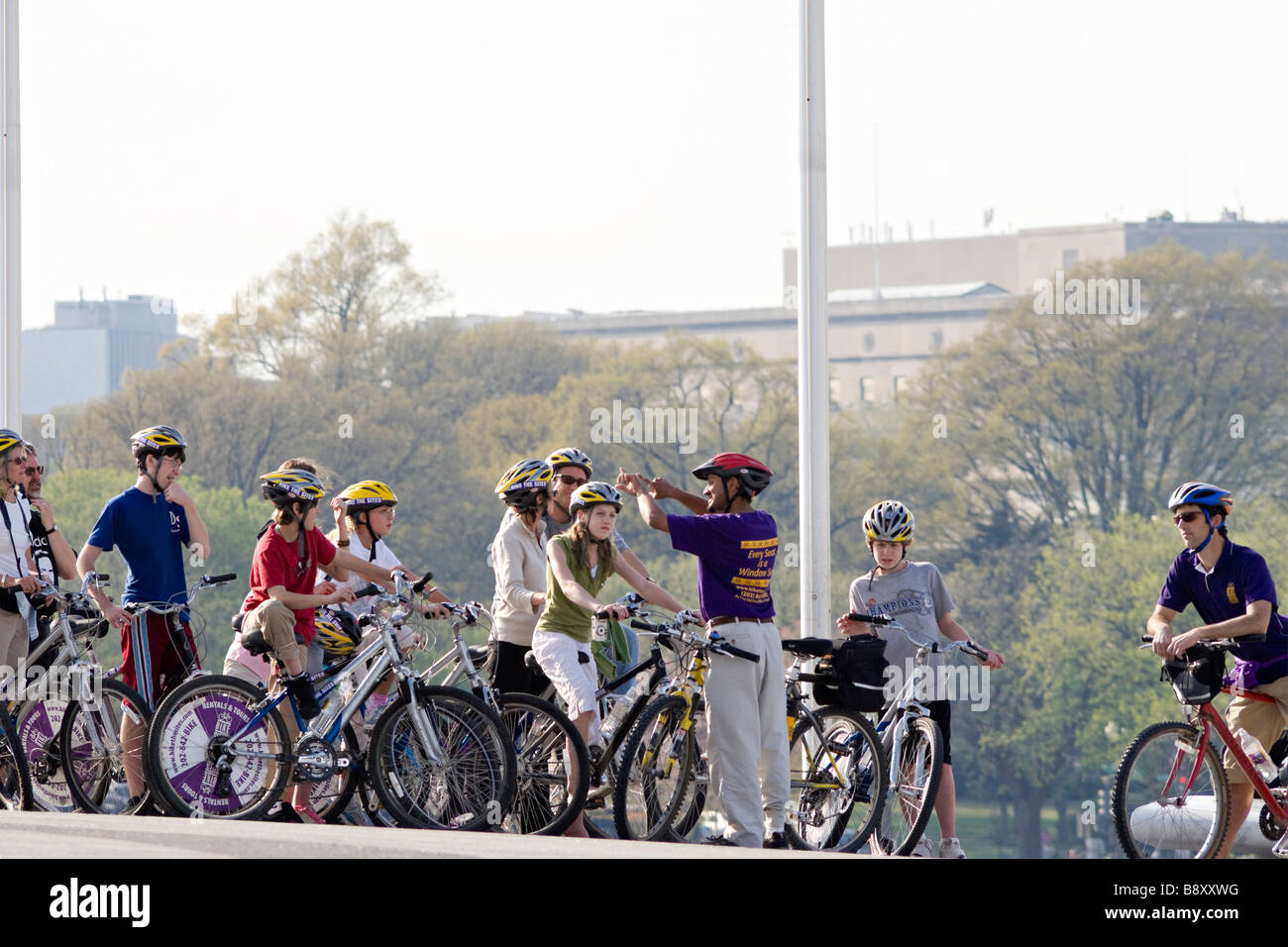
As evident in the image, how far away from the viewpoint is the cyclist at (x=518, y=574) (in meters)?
8.14

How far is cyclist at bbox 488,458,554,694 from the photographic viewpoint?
8141 mm

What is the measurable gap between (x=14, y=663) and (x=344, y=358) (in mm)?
63904

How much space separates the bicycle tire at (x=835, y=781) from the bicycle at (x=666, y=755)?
1.61 ft

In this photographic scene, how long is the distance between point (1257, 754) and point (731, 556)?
2.23 meters

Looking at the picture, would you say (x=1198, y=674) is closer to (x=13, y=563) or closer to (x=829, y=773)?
(x=829, y=773)

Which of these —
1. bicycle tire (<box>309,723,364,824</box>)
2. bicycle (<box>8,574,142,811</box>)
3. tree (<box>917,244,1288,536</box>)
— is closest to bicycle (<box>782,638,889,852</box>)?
bicycle tire (<box>309,723,364,824</box>)

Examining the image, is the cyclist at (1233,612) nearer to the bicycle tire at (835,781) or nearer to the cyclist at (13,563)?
the bicycle tire at (835,781)

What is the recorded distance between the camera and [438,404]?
71688 mm

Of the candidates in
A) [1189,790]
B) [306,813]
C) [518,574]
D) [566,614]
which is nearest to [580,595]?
[566,614]

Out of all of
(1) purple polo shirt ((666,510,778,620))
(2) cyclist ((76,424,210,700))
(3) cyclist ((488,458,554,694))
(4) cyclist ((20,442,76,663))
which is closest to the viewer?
(1) purple polo shirt ((666,510,778,620))

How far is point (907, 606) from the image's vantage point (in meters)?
8.38

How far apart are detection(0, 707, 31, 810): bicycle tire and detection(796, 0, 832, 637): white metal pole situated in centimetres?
393

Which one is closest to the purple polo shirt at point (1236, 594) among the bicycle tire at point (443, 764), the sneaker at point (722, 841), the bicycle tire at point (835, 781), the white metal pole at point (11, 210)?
the bicycle tire at point (835, 781)

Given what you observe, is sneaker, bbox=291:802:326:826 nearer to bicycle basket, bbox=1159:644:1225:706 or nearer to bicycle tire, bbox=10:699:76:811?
bicycle tire, bbox=10:699:76:811
